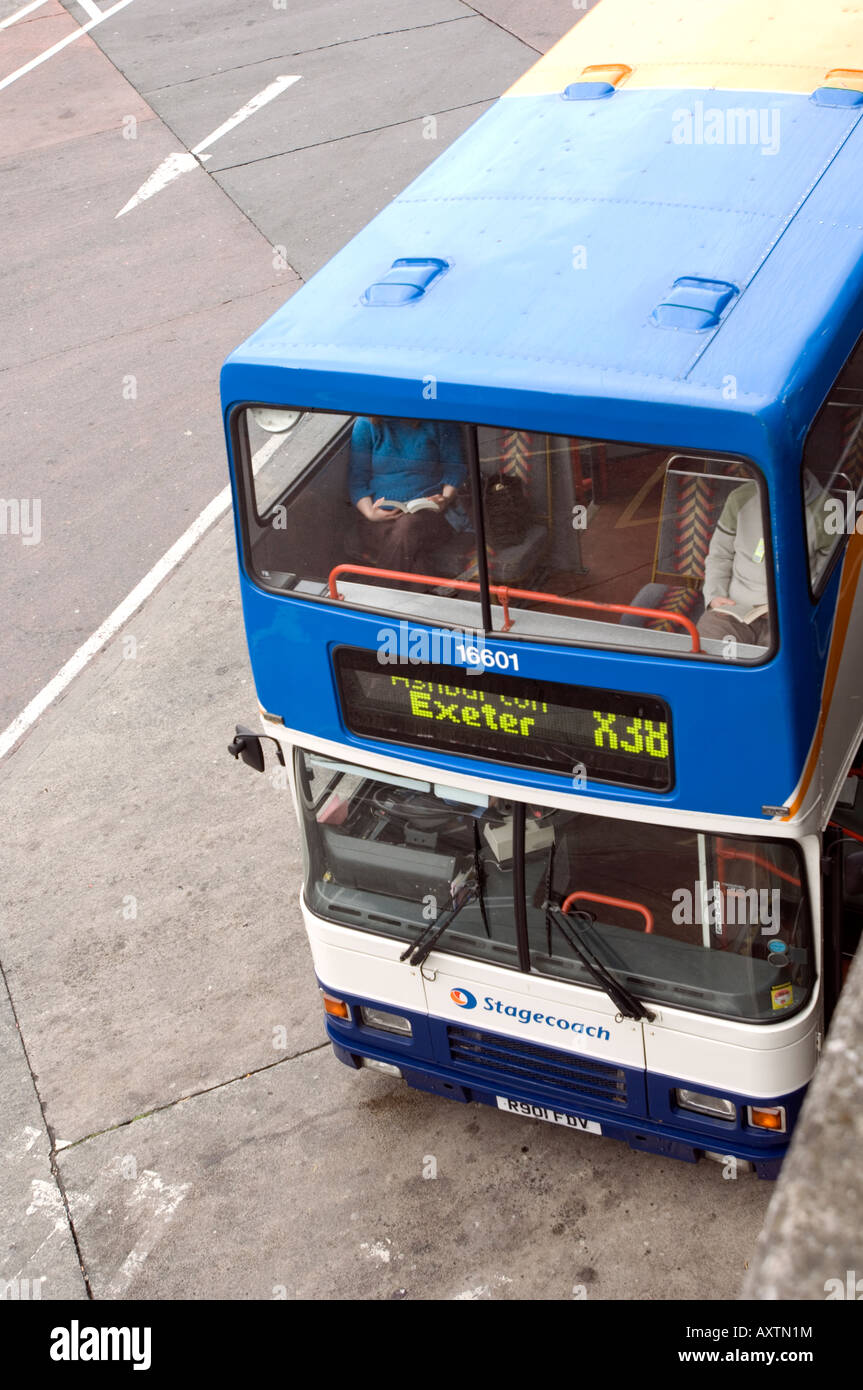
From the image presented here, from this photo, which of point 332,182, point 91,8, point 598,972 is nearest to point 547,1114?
point 598,972

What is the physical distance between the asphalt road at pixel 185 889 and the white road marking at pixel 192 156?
0.46 ft

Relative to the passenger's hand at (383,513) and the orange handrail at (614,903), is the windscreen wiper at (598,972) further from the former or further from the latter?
the passenger's hand at (383,513)

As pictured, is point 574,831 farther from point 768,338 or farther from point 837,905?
point 768,338

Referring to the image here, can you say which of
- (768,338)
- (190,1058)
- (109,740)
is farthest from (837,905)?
(109,740)

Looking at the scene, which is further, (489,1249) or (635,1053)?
(489,1249)

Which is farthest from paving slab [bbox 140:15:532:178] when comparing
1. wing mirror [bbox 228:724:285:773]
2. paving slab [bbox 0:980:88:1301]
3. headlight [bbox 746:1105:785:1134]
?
headlight [bbox 746:1105:785:1134]

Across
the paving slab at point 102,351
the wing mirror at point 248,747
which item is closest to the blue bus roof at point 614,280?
the wing mirror at point 248,747

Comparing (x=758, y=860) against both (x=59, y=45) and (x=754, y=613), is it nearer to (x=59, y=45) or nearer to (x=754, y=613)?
(x=754, y=613)

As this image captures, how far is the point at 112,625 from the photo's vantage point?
11094 millimetres

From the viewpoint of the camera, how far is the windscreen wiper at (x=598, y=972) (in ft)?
19.0

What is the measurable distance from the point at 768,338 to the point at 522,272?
1.05 m

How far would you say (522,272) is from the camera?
213 inches
